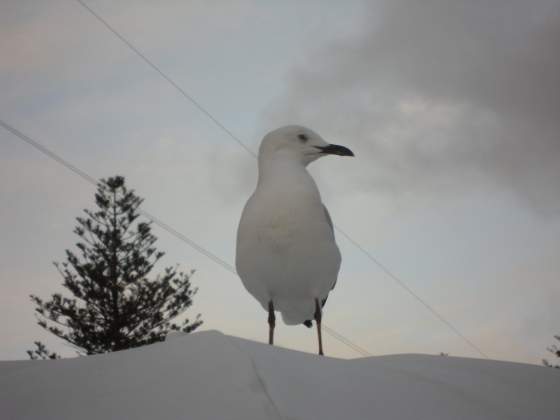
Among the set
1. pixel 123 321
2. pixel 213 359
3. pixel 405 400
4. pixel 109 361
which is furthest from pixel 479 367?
pixel 123 321

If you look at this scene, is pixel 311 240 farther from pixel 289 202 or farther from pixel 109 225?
pixel 109 225

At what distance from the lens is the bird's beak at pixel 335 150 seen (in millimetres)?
5619

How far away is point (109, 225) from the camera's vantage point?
21.1 meters

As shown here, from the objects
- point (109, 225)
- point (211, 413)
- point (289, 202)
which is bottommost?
point (211, 413)

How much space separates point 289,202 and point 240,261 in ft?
2.07

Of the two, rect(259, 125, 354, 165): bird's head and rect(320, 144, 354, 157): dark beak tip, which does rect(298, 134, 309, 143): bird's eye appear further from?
rect(320, 144, 354, 157): dark beak tip

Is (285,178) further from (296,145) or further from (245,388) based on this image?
(245,388)

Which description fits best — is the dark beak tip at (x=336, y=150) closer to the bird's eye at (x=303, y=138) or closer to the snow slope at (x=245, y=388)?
the bird's eye at (x=303, y=138)

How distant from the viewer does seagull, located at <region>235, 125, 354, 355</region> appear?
4.95 m

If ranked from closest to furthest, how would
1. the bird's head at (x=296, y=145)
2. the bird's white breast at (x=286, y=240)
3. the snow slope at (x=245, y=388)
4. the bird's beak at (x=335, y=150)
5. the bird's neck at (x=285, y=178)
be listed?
the snow slope at (x=245, y=388) → the bird's white breast at (x=286, y=240) → the bird's neck at (x=285, y=178) → the bird's head at (x=296, y=145) → the bird's beak at (x=335, y=150)

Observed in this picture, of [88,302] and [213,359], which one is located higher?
[88,302]

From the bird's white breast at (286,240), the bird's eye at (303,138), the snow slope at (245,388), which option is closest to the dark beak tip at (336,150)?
the bird's eye at (303,138)

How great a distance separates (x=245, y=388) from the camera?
248cm

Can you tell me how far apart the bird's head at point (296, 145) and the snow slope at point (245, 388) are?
2566mm
